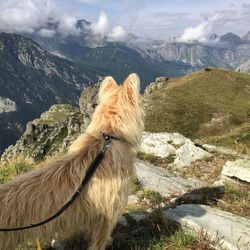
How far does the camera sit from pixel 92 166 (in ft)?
21.3

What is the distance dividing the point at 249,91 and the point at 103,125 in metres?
109

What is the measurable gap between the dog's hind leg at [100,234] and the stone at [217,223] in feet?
5.32

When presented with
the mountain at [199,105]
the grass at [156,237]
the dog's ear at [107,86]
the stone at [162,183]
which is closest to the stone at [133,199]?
the stone at [162,183]

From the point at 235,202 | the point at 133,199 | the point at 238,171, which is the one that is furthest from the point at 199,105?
the point at 235,202

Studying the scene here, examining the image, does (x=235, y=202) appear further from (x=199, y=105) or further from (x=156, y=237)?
(x=199, y=105)

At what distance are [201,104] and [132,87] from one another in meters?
95.1

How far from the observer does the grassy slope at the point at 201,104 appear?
85312mm

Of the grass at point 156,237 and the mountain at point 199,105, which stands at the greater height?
the grass at point 156,237

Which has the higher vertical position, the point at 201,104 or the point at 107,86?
the point at 107,86

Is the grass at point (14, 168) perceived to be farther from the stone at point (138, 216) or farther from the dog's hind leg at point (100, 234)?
the dog's hind leg at point (100, 234)

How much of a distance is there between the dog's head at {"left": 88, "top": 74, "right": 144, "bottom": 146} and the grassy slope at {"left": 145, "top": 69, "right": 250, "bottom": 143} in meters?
70.2

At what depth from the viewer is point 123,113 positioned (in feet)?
22.7

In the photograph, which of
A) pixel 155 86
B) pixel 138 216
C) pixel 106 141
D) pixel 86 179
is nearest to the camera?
pixel 86 179

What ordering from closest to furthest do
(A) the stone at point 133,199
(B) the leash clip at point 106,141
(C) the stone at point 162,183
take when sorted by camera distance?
(B) the leash clip at point 106,141 → (A) the stone at point 133,199 → (C) the stone at point 162,183
